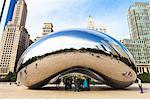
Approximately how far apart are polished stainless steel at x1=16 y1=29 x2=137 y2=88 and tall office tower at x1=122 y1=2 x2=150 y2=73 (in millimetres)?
127652

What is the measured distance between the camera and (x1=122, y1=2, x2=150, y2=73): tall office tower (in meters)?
136

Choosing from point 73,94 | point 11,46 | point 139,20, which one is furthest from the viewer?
point 139,20

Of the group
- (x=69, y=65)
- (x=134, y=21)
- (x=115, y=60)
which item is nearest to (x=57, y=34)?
(x=69, y=65)

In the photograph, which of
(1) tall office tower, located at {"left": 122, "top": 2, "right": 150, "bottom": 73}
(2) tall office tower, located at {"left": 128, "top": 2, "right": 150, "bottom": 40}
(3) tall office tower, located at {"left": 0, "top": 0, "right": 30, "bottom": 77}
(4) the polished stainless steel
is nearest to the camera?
(4) the polished stainless steel

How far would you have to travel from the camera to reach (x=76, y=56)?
1083cm

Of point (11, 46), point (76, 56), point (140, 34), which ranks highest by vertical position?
point (140, 34)

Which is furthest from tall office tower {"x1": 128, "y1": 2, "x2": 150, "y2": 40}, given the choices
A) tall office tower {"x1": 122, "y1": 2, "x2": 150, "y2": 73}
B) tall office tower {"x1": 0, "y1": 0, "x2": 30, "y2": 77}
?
tall office tower {"x1": 0, "y1": 0, "x2": 30, "y2": 77}

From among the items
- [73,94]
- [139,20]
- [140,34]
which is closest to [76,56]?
[73,94]

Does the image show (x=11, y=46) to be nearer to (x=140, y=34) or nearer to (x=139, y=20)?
(x=140, y=34)

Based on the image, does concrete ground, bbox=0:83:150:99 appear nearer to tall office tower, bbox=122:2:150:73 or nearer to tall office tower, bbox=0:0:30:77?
tall office tower, bbox=122:2:150:73

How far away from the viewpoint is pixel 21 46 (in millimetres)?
158625

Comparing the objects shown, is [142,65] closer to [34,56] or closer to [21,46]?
[21,46]

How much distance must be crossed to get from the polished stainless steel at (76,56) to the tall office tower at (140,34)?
12765 cm

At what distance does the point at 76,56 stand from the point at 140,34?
157 m
